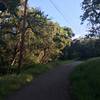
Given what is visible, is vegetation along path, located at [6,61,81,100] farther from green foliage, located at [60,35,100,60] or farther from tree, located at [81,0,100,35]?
green foliage, located at [60,35,100,60]

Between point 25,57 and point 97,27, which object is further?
point 25,57

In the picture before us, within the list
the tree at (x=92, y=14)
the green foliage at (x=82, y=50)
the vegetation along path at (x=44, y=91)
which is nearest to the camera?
the vegetation along path at (x=44, y=91)

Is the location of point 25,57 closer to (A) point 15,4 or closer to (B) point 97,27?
(B) point 97,27

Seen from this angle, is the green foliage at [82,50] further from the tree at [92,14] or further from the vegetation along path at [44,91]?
the vegetation along path at [44,91]

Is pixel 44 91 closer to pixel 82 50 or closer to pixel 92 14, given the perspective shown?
pixel 92 14

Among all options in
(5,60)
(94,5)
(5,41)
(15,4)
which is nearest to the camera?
(15,4)

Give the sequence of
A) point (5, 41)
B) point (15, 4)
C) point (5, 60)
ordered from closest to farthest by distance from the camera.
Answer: point (15, 4) → point (5, 41) → point (5, 60)

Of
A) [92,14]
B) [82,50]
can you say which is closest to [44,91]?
[92,14]

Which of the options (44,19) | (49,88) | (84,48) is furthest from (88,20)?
(84,48)

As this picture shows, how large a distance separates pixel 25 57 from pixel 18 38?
3.99 meters

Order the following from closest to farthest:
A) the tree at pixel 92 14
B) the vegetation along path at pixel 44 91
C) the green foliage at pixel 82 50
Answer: the vegetation along path at pixel 44 91 < the tree at pixel 92 14 < the green foliage at pixel 82 50

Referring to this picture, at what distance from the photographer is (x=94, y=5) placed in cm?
4134

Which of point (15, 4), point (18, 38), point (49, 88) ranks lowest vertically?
point (49, 88)

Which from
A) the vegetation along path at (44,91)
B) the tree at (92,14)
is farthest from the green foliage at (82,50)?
the vegetation along path at (44,91)
